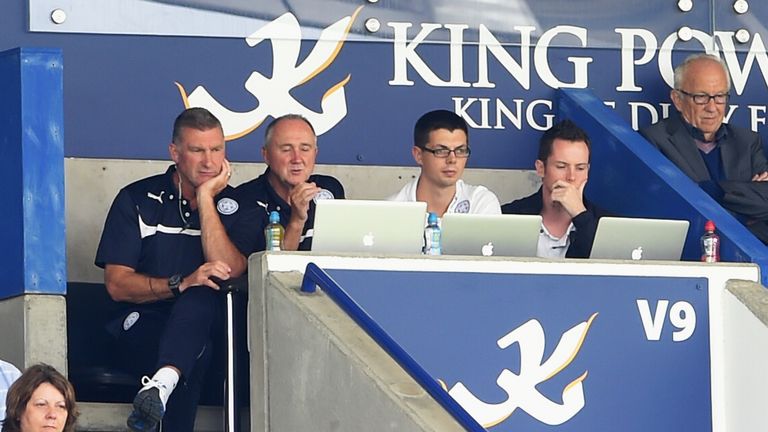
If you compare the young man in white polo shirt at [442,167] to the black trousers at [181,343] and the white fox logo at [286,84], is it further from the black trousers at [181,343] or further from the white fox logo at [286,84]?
the white fox logo at [286,84]

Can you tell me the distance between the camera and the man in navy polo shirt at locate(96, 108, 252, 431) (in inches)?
318

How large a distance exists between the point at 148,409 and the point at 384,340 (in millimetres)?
924

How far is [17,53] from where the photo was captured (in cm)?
827

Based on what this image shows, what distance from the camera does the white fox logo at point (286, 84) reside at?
10.1 meters

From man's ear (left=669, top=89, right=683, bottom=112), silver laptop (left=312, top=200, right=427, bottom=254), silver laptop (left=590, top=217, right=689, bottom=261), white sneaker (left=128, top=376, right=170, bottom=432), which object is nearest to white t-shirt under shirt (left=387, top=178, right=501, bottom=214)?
silver laptop (left=590, top=217, right=689, bottom=261)

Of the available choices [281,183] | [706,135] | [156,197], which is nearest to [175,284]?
Result: [156,197]

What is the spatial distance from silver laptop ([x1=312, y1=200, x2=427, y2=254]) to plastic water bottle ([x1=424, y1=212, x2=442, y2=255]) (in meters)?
0.06

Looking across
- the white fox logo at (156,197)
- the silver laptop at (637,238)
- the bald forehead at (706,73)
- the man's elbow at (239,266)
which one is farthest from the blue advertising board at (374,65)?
the silver laptop at (637,238)

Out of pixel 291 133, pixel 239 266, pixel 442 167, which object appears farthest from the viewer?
pixel 442 167

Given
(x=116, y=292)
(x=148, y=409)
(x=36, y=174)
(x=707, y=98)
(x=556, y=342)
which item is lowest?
(x=148, y=409)

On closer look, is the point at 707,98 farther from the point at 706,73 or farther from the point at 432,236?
the point at 432,236

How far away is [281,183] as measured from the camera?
8961 millimetres

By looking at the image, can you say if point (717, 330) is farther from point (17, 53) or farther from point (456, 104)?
point (17, 53)

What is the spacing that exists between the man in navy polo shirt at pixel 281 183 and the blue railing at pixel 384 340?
83 centimetres
